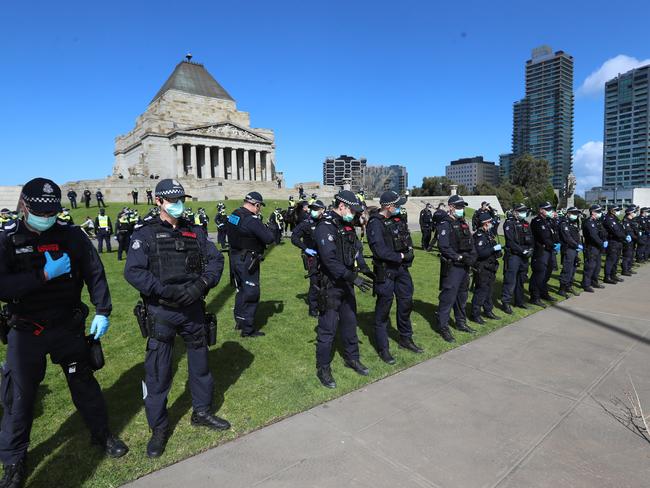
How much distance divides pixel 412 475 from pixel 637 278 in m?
12.0

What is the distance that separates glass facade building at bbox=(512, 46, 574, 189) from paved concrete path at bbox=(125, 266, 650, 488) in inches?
7079

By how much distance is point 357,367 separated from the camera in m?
4.70

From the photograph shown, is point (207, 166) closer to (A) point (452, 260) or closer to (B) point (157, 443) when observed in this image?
(A) point (452, 260)

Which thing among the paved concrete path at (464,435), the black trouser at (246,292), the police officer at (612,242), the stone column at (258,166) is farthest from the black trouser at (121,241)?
the stone column at (258,166)

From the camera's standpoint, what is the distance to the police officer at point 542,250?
8109 mm

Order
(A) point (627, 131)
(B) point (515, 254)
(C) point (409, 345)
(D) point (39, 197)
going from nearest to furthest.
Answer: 1. (D) point (39, 197)
2. (C) point (409, 345)
3. (B) point (515, 254)
4. (A) point (627, 131)

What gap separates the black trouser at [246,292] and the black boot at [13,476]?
3311 mm

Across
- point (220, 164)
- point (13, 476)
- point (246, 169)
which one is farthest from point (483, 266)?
point (246, 169)

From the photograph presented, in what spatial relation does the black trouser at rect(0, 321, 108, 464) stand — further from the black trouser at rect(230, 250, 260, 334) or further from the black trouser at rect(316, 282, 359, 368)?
the black trouser at rect(230, 250, 260, 334)

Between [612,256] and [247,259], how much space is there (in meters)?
10.2

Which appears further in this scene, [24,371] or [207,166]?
[207,166]

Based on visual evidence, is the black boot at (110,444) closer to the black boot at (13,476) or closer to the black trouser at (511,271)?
the black boot at (13,476)

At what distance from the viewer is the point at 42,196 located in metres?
2.73

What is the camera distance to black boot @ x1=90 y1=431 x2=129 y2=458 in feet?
10.2
